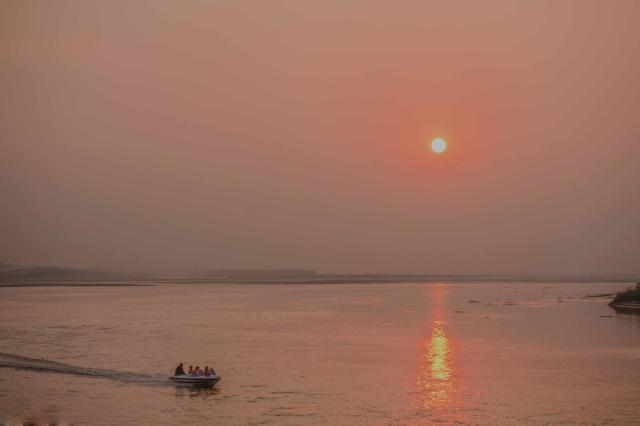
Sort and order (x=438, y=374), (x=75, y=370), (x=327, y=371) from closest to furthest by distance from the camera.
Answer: (x=75, y=370)
(x=438, y=374)
(x=327, y=371)

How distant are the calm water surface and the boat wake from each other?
0.17 meters

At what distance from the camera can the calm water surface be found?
1698 inches

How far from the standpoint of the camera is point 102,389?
50.4 metres

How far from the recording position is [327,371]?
59.0 metres

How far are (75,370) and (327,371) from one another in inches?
809

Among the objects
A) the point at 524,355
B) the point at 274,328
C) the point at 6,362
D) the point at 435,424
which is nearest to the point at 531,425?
the point at 435,424

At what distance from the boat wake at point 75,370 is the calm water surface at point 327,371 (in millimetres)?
173

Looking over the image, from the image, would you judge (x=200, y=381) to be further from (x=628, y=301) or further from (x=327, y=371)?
(x=628, y=301)

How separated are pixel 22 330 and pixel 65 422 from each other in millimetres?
55844

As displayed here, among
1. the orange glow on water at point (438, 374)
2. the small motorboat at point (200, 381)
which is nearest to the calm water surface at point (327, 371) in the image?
the orange glow on water at point (438, 374)

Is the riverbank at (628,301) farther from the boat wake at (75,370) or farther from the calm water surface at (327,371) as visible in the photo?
the boat wake at (75,370)

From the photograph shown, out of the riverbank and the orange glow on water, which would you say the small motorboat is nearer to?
the orange glow on water

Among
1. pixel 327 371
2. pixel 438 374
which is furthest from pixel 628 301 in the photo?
pixel 327 371

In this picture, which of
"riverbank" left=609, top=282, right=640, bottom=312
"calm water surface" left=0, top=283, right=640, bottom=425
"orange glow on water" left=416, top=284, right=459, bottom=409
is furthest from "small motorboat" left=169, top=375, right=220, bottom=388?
"riverbank" left=609, top=282, right=640, bottom=312
